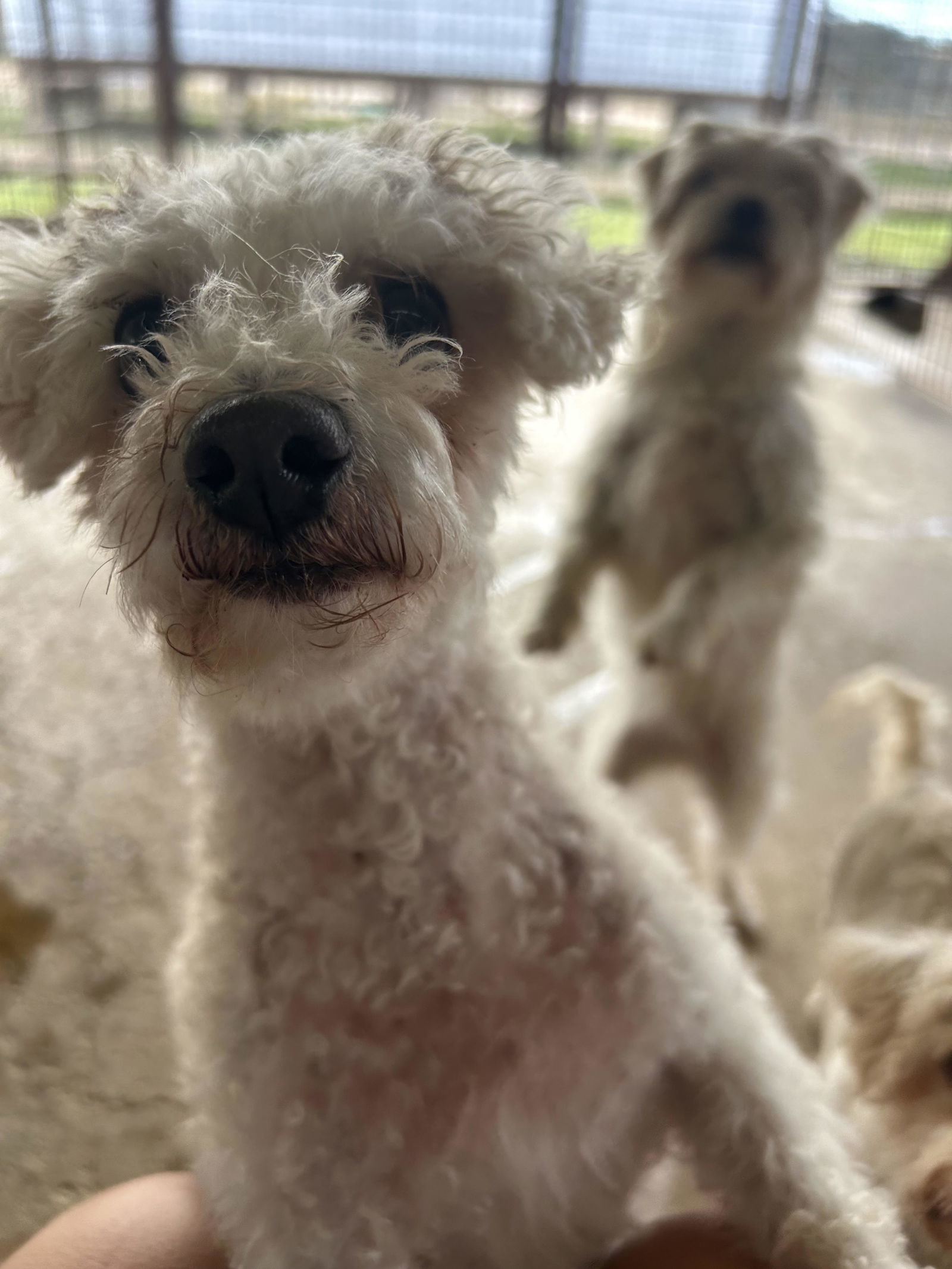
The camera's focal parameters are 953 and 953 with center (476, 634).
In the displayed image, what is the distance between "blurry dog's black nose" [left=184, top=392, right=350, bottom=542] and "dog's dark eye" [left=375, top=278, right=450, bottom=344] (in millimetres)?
206

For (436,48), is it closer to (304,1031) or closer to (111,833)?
(111,833)

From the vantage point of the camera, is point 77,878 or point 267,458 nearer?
point 267,458

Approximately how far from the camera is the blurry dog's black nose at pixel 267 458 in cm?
53

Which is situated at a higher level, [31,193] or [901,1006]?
[31,193]

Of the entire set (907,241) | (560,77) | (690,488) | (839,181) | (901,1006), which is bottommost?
(901,1006)

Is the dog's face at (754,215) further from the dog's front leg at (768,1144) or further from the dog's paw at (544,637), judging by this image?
the dog's front leg at (768,1144)

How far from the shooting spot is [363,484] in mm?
564

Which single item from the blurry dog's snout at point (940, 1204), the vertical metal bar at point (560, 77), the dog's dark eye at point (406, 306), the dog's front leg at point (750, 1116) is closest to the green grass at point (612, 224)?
the dog's dark eye at point (406, 306)

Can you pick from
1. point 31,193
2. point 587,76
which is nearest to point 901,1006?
point 31,193

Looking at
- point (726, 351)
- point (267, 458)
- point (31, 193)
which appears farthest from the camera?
point (726, 351)

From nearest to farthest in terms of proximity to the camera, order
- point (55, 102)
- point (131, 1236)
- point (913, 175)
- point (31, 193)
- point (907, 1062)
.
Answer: point (131, 1236) → point (907, 1062) → point (31, 193) → point (55, 102) → point (913, 175)

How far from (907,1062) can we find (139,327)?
88 centimetres

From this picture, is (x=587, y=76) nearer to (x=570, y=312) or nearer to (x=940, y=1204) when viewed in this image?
(x=570, y=312)

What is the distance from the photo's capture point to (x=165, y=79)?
2.33 meters
